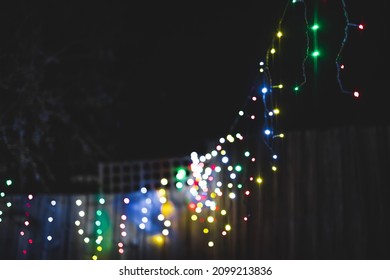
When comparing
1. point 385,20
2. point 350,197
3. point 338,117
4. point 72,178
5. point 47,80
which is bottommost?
point 350,197

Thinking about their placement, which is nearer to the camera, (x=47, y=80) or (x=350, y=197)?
(x=350, y=197)

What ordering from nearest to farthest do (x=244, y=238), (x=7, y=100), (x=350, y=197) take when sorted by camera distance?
(x=350, y=197) < (x=244, y=238) < (x=7, y=100)

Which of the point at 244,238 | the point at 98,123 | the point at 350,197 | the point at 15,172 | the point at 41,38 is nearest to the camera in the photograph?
the point at 350,197

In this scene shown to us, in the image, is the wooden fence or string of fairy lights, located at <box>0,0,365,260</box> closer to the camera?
the wooden fence

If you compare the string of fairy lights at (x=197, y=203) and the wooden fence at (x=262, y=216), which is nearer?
the wooden fence at (x=262, y=216)

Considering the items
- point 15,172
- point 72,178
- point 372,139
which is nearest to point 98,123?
point 72,178

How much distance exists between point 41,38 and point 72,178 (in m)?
2.53

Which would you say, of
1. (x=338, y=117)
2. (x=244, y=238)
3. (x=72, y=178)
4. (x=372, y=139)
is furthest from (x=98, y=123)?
(x=372, y=139)

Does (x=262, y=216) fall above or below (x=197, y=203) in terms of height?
below

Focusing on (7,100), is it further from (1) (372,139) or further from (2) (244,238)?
(1) (372,139)

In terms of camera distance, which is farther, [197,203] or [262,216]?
[197,203]

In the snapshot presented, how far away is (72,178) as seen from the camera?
7.86 metres

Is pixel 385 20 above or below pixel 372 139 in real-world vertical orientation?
above

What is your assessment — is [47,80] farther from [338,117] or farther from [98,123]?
[338,117]
